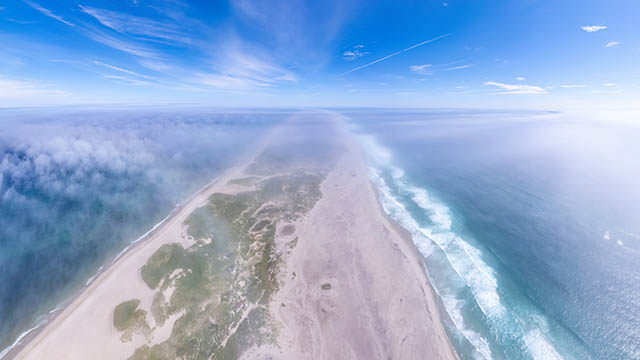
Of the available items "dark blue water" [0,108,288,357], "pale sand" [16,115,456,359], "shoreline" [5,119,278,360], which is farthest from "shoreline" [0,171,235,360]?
"dark blue water" [0,108,288,357]

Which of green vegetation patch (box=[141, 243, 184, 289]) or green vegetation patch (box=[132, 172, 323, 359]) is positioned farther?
green vegetation patch (box=[141, 243, 184, 289])

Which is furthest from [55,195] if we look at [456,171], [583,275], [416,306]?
[456,171]

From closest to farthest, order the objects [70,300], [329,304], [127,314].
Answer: [127,314] → [329,304] → [70,300]

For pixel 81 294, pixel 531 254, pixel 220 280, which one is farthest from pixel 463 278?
pixel 81 294

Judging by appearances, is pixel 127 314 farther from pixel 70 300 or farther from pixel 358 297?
pixel 358 297

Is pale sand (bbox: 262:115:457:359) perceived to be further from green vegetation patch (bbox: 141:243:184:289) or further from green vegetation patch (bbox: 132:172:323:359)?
green vegetation patch (bbox: 141:243:184:289)

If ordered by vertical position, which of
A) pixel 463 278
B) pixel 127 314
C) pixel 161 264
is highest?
pixel 463 278
